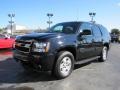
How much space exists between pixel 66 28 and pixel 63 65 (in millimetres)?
1566

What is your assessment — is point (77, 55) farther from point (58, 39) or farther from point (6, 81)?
point (6, 81)

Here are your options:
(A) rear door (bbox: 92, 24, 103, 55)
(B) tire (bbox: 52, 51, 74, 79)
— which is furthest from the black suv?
(A) rear door (bbox: 92, 24, 103, 55)

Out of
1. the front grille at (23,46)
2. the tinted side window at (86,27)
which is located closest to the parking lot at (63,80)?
the front grille at (23,46)

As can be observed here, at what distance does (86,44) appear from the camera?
8.16 metres

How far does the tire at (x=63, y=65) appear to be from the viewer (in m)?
6.90

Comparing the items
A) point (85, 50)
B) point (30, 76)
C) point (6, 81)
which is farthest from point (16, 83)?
point (85, 50)

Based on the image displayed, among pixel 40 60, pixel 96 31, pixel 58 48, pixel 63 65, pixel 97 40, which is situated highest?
pixel 96 31

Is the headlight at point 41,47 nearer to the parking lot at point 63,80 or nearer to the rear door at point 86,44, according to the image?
the parking lot at point 63,80

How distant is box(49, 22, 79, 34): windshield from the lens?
7962 mm

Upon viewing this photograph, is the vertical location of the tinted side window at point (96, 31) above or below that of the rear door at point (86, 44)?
above

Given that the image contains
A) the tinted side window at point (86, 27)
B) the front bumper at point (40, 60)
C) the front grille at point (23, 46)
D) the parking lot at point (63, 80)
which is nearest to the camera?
the parking lot at point (63, 80)

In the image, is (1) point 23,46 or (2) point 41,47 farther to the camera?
(1) point 23,46

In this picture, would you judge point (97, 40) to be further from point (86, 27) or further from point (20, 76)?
point (20, 76)

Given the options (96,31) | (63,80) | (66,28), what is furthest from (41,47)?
(96,31)
